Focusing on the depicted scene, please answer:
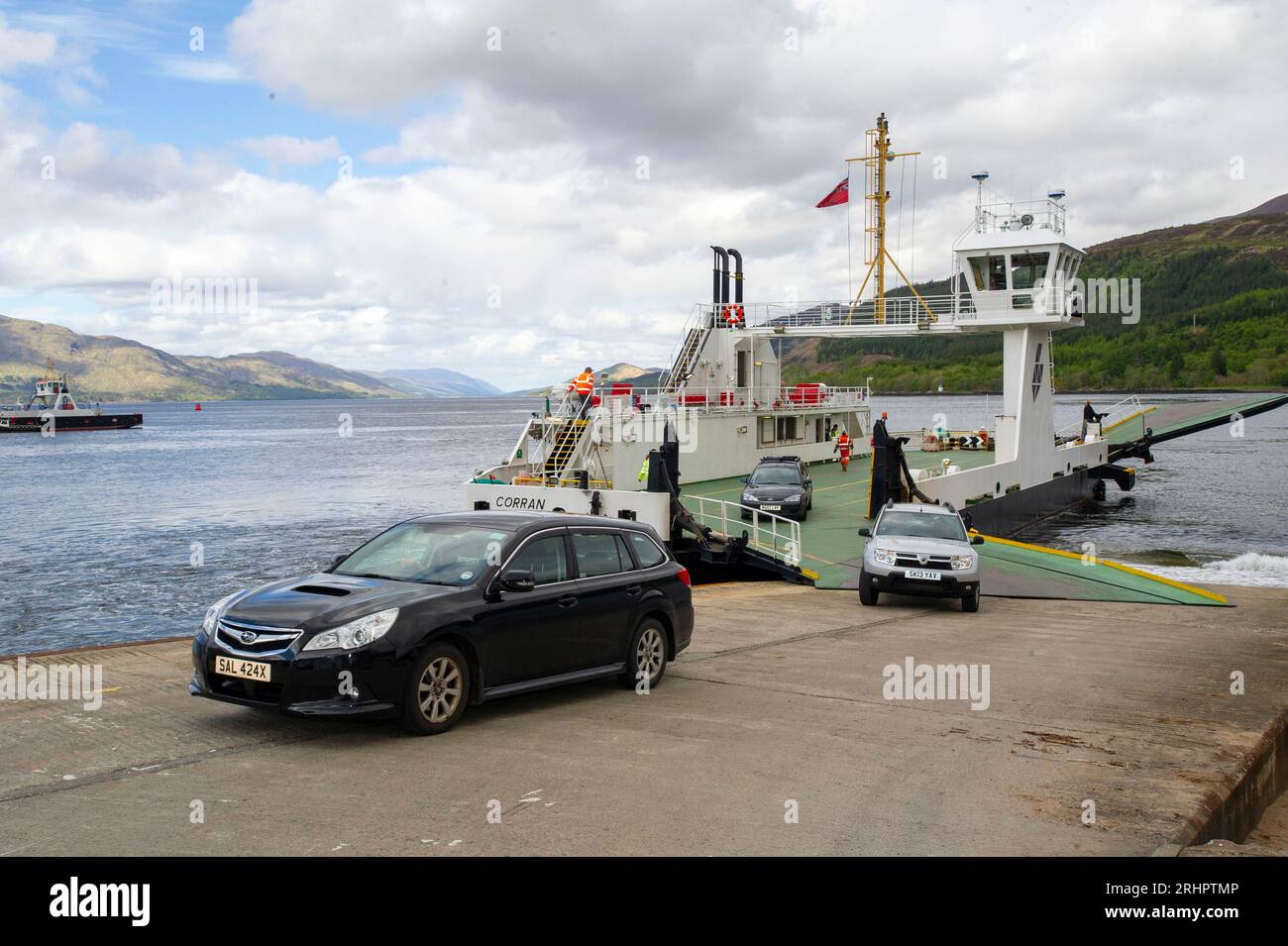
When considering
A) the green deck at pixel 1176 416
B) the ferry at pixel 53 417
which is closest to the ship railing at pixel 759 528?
the green deck at pixel 1176 416

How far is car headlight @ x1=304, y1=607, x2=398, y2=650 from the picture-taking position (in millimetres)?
6816

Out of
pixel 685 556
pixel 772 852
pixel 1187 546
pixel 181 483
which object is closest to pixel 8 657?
pixel 772 852

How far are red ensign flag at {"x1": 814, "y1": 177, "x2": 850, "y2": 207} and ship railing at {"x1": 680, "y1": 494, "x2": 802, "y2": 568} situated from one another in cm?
1658

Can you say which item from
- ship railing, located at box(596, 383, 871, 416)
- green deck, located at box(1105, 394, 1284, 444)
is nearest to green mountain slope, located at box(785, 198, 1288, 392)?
green deck, located at box(1105, 394, 1284, 444)

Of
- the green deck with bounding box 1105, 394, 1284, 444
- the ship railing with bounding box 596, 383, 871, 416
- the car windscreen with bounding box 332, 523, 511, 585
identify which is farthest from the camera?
the green deck with bounding box 1105, 394, 1284, 444

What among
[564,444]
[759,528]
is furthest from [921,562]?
[564,444]

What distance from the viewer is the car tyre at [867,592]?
54.6 feet

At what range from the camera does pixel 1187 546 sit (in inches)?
1280

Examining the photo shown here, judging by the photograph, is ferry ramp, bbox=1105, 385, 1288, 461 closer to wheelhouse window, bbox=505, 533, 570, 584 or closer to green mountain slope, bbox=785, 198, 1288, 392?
wheelhouse window, bbox=505, 533, 570, 584

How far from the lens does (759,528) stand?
21.9 metres

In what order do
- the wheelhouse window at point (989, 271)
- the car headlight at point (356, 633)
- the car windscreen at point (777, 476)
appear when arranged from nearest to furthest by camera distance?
the car headlight at point (356, 633), the car windscreen at point (777, 476), the wheelhouse window at point (989, 271)

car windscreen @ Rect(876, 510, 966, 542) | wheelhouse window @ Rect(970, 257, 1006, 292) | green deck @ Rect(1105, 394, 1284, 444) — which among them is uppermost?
wheelhouse window @ Rect(970, 257, 1006, 292)

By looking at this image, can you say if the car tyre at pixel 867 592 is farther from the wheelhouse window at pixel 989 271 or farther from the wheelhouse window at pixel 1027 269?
the wheelhouse window at pixel 1027 269

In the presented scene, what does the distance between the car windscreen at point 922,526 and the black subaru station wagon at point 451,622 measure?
8.42m
